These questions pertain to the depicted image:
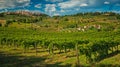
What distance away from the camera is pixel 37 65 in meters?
72.7

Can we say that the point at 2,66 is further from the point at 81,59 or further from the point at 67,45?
the point at 67,45

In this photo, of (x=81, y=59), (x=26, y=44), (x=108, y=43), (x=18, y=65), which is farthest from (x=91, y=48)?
(x=26, y=44)

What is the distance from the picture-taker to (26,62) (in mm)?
79188

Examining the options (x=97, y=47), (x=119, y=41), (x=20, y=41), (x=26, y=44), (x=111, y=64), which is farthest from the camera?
(x=20, y=41)

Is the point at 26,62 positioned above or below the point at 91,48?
below

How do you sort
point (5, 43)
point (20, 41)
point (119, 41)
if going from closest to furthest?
1. point (119, 41)
2. point (20, 41)
3. point (5, 43)

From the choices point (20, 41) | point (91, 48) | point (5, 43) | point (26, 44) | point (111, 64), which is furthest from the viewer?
point (5, 43)

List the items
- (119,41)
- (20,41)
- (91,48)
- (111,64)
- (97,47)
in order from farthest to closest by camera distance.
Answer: (20,41)
(119,41)
(97,47)
(91,48)
(111,64)

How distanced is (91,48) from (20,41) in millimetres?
52055

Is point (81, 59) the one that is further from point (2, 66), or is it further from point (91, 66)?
point (2, 66)

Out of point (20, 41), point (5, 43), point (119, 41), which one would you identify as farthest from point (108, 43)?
point (5, 43)

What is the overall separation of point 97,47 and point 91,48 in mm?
5796

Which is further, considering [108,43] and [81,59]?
[108,43]

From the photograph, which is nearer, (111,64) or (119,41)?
(111,64)
